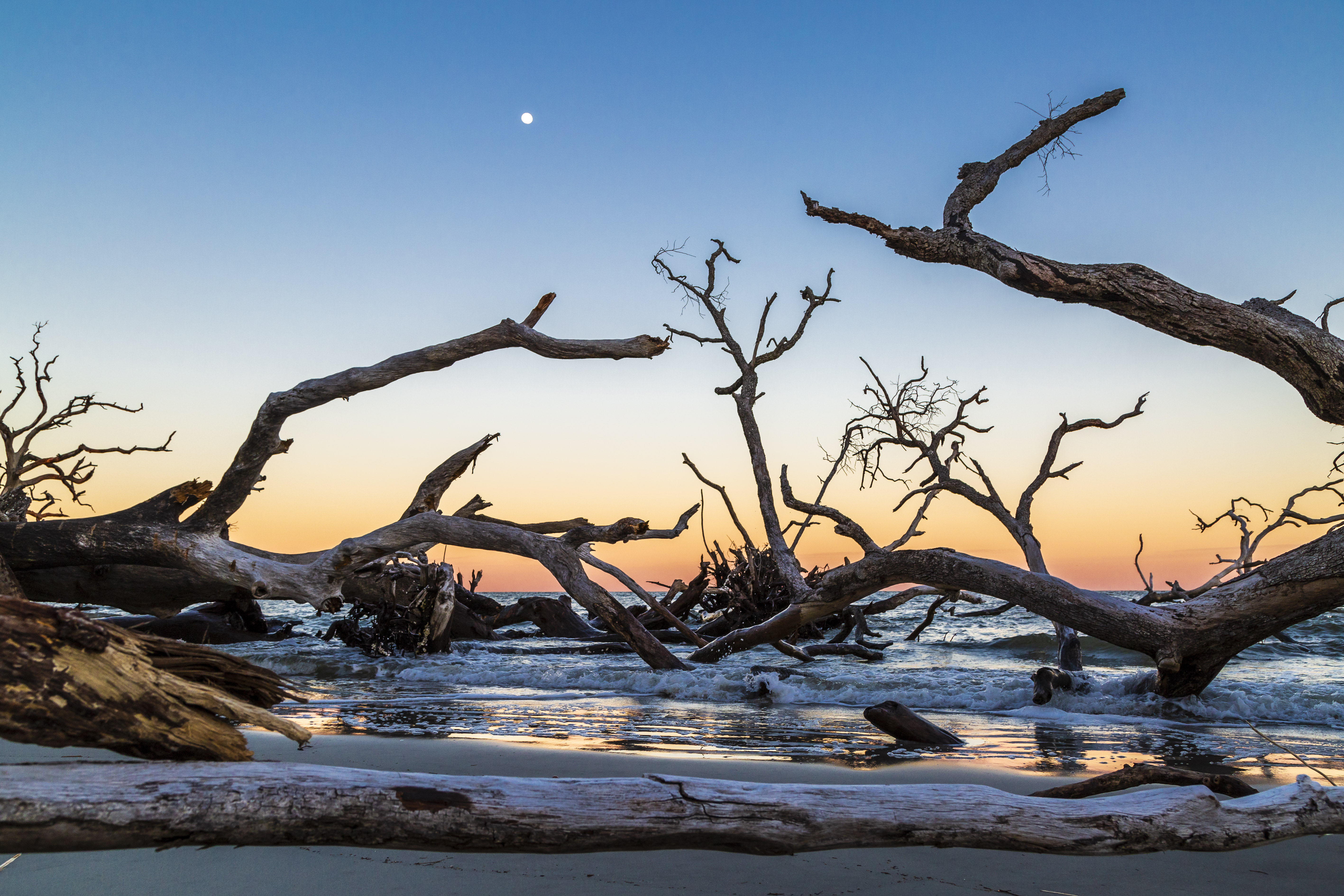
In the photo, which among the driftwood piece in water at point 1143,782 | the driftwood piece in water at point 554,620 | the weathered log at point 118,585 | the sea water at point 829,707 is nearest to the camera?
the driftwood piece in water at point 1143,782

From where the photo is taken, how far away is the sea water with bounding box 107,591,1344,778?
5.16 metres

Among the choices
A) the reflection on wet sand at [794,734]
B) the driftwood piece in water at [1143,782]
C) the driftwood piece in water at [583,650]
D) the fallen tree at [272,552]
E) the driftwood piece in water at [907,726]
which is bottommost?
the driftwood piece in water at [583,650]

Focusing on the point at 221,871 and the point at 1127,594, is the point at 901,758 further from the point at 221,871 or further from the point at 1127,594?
the point at 1127,594

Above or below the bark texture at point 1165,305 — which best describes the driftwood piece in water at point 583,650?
below

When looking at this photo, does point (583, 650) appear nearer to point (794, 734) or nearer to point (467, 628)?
point (467, 628)

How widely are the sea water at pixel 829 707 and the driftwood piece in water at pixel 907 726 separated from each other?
0.11 meters

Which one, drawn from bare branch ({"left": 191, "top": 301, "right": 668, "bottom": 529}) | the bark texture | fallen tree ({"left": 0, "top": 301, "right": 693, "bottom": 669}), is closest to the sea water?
fallen tree ({"left": 0, "top": 301, "right": 693, "bottom": 669})

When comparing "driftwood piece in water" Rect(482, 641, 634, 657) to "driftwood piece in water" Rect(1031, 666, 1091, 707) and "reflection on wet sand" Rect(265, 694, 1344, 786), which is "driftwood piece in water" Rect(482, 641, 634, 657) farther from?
"driftwood piece in water" Rect(1031, 666, 1091, 707)

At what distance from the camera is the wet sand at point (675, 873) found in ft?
8.08

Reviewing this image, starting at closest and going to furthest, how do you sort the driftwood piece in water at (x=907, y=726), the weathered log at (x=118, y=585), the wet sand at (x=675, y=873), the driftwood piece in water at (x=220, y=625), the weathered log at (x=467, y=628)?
1. the wet sand at (x=675, y=873)
2. the driftwood piece in water at (x=907, y=726)
3. the weathered log at (x=118, y=585)
4. the driftwood piece in water at (x=220, y=625)
5. the weathered log at (x=467, y=628)

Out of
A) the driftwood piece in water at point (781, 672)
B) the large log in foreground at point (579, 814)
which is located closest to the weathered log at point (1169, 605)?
the driftwood piece in water at point (781, 672)

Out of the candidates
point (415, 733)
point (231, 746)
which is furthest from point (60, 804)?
point (415, 733)

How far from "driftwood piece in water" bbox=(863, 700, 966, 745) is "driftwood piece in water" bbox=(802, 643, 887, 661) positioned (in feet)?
21.7

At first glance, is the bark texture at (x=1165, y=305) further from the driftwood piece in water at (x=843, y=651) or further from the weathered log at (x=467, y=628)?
the weathered log at (x=467, y=628)
